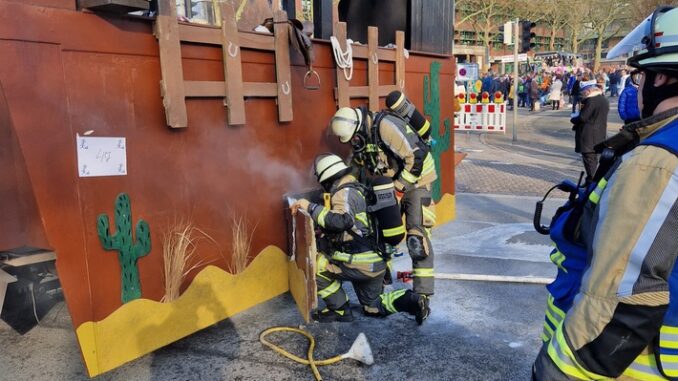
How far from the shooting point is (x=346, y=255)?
3.82 metres

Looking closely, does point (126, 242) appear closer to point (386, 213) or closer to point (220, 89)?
point (220, 89)

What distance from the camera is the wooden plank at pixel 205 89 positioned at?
3543 mm

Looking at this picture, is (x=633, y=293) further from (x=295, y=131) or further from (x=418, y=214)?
(x=295, y=131)

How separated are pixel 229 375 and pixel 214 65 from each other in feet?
6.91

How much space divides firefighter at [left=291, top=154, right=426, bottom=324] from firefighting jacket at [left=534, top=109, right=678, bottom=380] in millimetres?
2315

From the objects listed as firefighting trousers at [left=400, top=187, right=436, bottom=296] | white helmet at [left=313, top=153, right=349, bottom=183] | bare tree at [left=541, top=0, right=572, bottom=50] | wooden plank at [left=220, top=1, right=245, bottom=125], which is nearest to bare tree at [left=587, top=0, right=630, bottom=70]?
bare tree at [left=541, top=0, right=572, bottom=50]

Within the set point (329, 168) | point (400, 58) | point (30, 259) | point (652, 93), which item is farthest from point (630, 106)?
point (30, 259)

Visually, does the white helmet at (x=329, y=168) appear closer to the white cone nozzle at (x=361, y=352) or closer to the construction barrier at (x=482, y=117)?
the white cone nozzle at (x=361, y=352)

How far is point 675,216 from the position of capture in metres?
1.27

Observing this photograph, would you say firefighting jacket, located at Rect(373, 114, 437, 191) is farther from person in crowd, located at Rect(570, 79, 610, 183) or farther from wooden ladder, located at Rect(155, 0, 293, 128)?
person in crowd, located at Rect(570, 79, 610, 183)

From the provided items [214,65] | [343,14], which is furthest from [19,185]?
[343,14]

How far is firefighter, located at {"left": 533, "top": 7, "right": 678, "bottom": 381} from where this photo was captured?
1293mm

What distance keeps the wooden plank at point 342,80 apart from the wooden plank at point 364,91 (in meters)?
0.09

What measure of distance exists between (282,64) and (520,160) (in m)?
9.02
